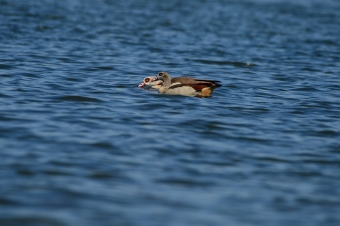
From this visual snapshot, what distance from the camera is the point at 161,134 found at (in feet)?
34.1

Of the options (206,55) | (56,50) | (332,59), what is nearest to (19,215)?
(56,50)

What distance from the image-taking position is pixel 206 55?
2097 cm

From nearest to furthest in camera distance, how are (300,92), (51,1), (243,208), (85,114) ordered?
(243,208), (85,114), (300,92), (51,1)

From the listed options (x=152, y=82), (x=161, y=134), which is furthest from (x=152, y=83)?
(x=161, y=134)

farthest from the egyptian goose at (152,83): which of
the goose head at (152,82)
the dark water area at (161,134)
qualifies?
the dark water area at (161,134)

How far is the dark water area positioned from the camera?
7430 millimetres

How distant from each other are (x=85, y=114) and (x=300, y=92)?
563cm

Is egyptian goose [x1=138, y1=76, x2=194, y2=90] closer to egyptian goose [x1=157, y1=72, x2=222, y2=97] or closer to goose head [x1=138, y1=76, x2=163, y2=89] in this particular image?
goose head [x1=138, y1=76, x2=163, y2=89]

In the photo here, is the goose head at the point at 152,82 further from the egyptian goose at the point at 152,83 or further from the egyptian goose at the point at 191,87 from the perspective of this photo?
the egyptian goose at the point at 191,87

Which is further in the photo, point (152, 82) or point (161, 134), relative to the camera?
point (152, 82)

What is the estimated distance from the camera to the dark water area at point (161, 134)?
743cm

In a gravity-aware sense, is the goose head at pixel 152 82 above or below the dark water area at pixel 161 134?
above

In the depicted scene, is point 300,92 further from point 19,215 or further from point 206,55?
point 19,215

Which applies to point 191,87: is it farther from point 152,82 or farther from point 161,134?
point 161,134
